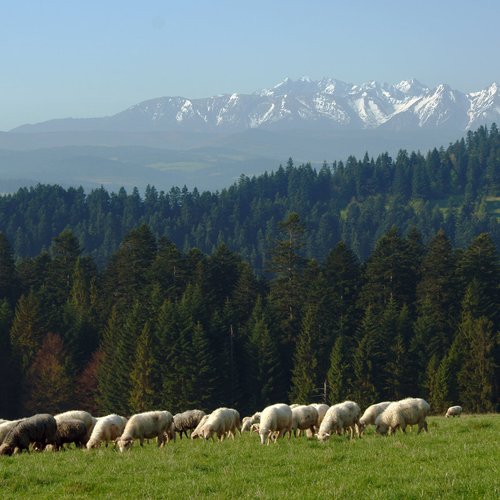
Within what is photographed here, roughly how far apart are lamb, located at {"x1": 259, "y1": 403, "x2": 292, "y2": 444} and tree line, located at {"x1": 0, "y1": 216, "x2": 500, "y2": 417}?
40.7 metres

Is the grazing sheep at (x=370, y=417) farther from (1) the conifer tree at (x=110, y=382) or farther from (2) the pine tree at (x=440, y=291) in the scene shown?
(2) the pine tree at (x=440, y=291)

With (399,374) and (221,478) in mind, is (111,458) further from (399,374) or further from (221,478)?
(399,374)

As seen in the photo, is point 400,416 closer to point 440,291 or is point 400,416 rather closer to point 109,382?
point 109,382

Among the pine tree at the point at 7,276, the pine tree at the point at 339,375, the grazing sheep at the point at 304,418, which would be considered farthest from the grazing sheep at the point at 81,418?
the pine tree at the point at 7,276

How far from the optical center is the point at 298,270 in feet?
313

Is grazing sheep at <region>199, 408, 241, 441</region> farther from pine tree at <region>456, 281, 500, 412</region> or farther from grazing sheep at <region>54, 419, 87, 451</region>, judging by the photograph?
pine tree at <region>456, 281, 500, 412</region>

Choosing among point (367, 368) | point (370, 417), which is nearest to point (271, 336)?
point (367, 368)

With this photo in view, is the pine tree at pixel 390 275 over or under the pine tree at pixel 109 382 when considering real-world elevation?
over

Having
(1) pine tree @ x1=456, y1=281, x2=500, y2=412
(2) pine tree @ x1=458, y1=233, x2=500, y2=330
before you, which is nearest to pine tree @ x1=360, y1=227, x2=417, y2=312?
(2) pine tree @ x1=458, y1=233, x2=500, y2=330

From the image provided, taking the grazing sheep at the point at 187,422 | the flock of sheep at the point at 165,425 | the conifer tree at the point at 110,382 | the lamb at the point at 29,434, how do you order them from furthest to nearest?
the conifer tree at the point at 110,382
the grazing sheep at the point at 187,422
the flock of sheep at the point at 165,425
the lamb at the point at 29,434

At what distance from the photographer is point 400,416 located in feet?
103

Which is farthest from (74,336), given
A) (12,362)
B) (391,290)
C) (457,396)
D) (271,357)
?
(457,396)

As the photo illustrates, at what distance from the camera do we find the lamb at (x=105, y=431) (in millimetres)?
31625

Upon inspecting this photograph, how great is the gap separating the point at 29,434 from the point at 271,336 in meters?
52.2
